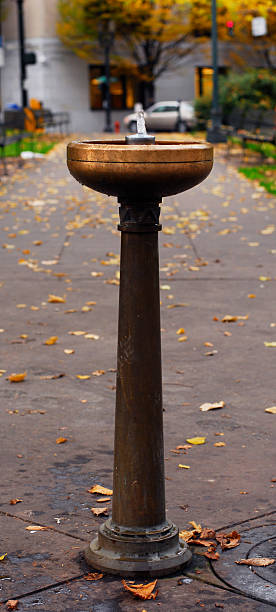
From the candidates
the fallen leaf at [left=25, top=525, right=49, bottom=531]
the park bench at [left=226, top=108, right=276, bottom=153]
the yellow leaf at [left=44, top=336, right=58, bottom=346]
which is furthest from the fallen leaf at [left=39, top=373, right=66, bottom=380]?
the park bench at [left=226, top=108, right=276, bottom=153]

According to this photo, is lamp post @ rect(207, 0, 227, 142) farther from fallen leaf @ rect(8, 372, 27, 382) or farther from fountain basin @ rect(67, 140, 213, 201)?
fountain basin @ rect(67, 140, 213, 201)

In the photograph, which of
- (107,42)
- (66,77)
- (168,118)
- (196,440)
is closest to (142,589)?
(196,440)

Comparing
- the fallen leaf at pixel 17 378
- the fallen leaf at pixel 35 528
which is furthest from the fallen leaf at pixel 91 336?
the fallen leaf at pixel 35 528

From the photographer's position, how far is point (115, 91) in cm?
5016

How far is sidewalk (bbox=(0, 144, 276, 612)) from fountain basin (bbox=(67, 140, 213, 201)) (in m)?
1.36

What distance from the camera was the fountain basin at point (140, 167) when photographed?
125 inches

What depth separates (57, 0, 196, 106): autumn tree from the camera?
142 ft

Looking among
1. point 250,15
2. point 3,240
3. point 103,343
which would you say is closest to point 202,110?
point 250,15

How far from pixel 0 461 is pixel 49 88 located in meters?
45.0

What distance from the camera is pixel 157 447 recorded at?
3.49 m

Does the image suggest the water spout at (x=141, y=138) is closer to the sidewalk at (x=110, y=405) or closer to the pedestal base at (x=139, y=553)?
the pedestal base at (x=139, y=553)

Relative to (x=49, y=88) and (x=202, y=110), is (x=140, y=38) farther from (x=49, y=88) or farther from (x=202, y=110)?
(x=202, y=110)

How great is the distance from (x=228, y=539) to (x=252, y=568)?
0.25 m

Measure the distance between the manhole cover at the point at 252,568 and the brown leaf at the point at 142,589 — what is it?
10.4 inches
